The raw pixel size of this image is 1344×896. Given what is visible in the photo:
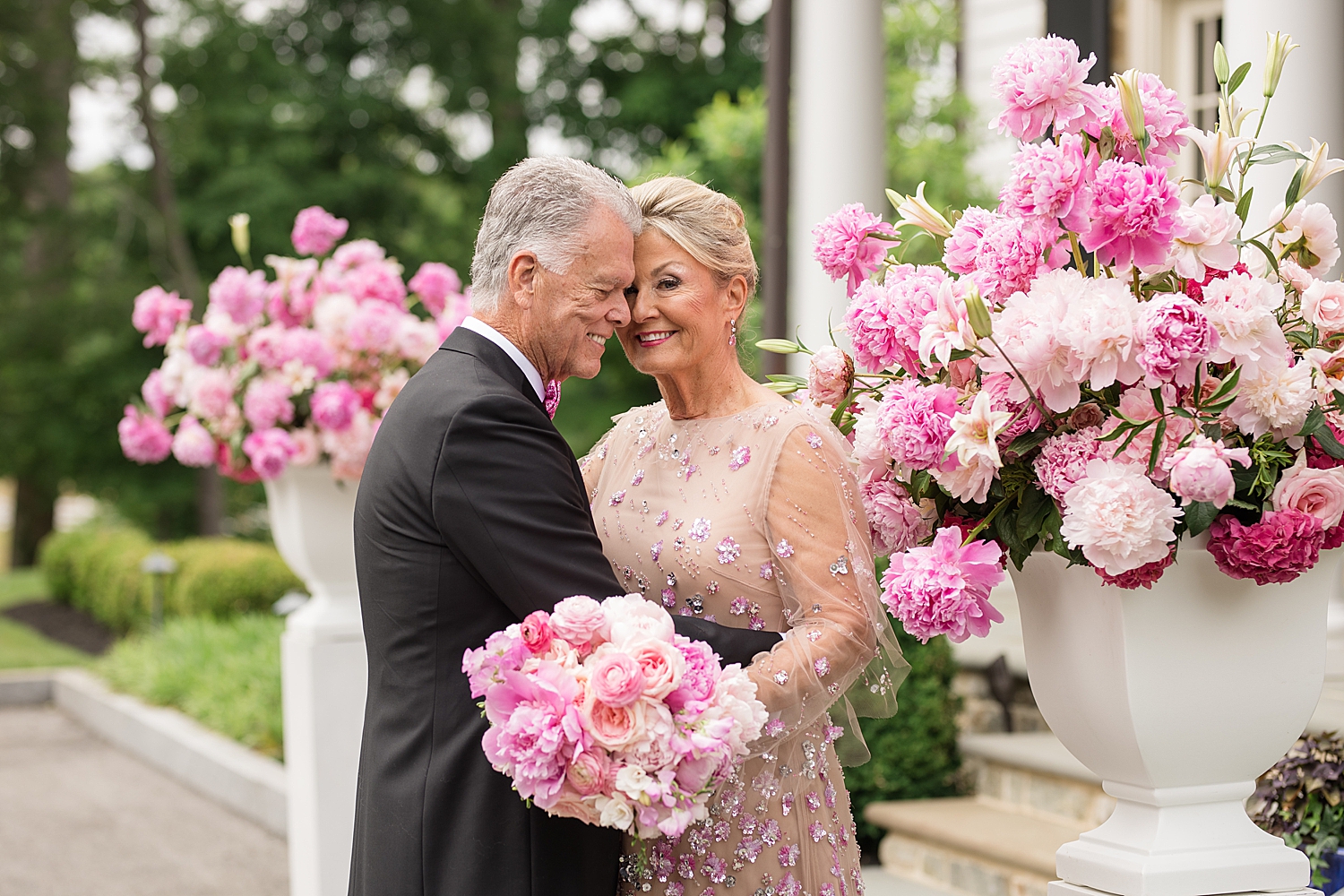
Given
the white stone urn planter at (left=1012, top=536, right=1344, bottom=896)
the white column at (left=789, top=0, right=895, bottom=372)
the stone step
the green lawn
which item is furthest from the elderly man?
the green lawn

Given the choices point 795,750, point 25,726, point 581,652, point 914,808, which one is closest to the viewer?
point 581,652

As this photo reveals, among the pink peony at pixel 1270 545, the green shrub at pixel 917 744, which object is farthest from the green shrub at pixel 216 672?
the pink peony at pixel 1270 545

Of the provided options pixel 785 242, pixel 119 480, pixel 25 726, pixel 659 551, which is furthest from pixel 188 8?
pixel 659 551

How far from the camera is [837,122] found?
709cm

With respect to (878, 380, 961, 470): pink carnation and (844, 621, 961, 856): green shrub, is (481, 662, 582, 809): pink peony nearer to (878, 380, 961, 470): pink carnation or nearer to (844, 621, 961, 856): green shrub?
(878, 380, 961, 470): pink carnation

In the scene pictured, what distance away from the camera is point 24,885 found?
719 centimetres

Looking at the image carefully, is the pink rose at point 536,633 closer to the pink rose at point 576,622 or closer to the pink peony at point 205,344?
the pink rose at point 576,622

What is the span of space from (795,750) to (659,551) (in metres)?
0.52

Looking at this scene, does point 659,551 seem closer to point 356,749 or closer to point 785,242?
point 356,749

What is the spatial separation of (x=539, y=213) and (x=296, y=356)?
9.23 feet

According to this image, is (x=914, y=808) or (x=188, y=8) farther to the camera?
(x=188, y=8)

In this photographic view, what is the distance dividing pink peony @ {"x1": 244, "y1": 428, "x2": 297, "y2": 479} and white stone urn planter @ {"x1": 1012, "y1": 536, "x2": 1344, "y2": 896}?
3.36 metres

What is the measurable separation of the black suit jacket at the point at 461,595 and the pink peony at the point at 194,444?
2911 millimetres

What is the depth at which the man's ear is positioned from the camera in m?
2.60
